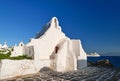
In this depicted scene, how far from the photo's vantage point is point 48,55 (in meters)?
29.1

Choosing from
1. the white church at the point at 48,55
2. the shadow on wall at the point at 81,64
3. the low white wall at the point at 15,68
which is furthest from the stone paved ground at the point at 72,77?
the shadow on wall at the point at 81,64

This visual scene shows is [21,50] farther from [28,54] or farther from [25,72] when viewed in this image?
[25,72]

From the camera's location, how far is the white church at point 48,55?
2162 centimetres

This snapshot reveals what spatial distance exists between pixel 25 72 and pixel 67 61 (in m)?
7.28

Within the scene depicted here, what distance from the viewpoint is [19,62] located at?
2227cm

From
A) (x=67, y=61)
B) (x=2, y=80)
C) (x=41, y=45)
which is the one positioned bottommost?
(x=2, y=80)

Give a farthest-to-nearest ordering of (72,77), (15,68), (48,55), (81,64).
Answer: (81,64) < (48,55) < (15,68) < (72,77)

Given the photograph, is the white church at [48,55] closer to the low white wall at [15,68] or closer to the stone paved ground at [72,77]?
the low white wall at [15,68]

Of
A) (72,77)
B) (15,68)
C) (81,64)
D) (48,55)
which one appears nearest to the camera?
(72,77)

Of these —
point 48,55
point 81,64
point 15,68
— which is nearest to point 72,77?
point 15,68

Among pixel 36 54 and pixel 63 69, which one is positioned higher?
pixel 36 54

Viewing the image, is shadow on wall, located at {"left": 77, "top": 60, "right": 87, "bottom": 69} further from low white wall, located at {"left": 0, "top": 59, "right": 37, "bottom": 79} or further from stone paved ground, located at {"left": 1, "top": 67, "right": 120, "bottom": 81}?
low white wall, located at {"left": 0, "top": 59, "right": 37, "bottom": 79}

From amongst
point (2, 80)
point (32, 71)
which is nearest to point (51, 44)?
point (32, 71)

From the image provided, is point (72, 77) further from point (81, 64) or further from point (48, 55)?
point (81, 64)
